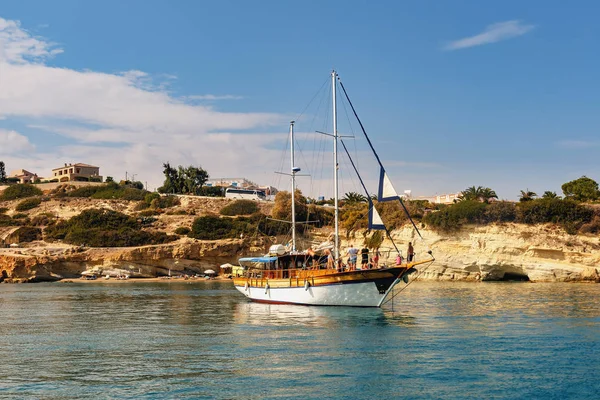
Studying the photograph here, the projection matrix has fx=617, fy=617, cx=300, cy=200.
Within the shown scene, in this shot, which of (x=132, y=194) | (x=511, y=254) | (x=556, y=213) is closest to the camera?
(x=511, y=254)

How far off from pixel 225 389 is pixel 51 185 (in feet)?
358

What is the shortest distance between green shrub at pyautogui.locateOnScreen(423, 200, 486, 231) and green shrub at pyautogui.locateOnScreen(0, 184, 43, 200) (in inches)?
2947

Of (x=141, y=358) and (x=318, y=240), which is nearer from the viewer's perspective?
(x=141, y=358)

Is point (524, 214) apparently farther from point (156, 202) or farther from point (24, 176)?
point (24, 176)

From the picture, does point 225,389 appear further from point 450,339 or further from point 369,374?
point 450,339

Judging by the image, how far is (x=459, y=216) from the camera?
197ft

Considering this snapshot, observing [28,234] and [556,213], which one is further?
[28,234]

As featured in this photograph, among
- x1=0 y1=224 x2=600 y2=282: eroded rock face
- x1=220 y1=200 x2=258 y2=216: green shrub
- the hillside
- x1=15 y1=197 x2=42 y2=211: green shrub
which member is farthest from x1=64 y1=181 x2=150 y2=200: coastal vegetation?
x1=0 y1=224 x2=600 y2=282: eroded rock face

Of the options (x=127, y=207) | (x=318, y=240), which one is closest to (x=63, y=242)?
(x=127, y=207)

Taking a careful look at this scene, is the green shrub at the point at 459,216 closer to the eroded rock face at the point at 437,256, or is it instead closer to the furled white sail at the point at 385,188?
the eroded rock face at the point at 437,256

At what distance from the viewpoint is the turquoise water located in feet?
52.5

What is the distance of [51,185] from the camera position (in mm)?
115250

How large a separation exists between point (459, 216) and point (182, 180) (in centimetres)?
6629

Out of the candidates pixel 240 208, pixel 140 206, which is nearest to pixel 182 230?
pixel 240 208
